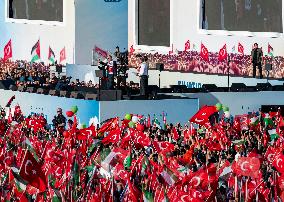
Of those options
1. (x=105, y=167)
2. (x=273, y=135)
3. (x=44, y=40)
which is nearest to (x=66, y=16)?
(x=44, y=40)

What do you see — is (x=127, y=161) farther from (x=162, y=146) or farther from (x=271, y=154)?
(x=271, y=154)

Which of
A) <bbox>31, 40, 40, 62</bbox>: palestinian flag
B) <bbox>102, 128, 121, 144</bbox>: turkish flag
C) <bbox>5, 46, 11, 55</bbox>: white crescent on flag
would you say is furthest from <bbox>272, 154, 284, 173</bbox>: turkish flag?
<bbox>5, 46, 11, 55</bbox>: white crescent on flag

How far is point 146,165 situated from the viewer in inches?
1024

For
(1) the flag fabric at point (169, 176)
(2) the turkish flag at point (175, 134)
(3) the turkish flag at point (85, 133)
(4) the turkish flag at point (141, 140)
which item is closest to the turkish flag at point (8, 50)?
(2) the turkish flag at point (175, 134)

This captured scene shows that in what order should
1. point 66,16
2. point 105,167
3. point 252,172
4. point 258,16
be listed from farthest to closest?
point 66,16
point 258,16
point 105,167
point 252,172

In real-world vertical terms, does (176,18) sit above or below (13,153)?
above

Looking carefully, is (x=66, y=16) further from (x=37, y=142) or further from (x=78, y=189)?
(x=78, y=189)

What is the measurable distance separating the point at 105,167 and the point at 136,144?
4660 mm

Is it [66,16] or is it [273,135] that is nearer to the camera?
[273,135]

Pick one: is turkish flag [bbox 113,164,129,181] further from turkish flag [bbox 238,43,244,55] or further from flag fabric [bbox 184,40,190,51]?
flag fabric [bbox 184,40,190,51]

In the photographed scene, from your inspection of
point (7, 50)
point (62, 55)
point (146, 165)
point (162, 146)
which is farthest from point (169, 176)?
point (7, 50)

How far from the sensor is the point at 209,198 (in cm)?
2175

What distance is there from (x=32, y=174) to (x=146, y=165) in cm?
342

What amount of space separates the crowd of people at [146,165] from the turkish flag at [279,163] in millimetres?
20
